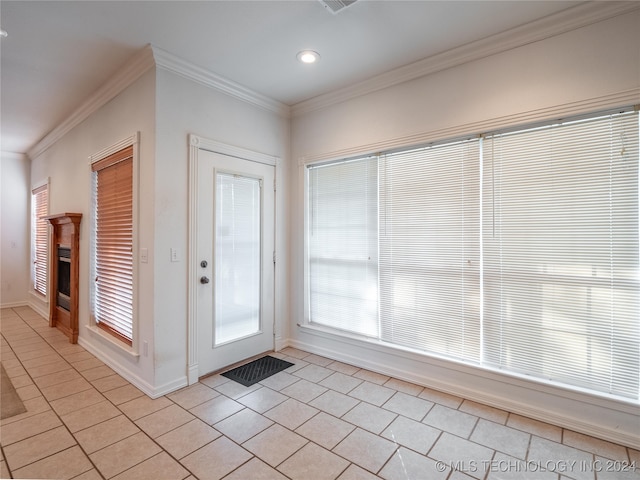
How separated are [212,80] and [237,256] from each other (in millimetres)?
1678

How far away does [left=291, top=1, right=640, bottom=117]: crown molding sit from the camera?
2045 millimetres

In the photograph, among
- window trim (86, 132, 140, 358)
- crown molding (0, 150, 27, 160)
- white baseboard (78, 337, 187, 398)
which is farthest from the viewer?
crown molding (0, 150, 27, 160)

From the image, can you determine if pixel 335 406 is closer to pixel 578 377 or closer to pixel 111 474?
pixel 111 474

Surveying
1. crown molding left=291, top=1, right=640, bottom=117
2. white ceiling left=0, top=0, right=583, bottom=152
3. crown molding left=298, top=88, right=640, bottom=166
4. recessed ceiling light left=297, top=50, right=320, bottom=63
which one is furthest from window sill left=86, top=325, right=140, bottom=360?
crown molding left=291, top=1, right=640, bottom=117

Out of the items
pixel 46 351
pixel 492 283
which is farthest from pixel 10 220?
pixel 492 283

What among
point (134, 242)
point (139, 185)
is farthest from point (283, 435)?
point (139, 185)

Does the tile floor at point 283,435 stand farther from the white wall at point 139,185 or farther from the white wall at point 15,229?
the white wall at point 15,229

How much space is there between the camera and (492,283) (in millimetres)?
2492

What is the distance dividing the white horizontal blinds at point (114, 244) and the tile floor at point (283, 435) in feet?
1.92

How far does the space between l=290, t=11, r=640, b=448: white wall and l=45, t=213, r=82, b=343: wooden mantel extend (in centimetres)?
293

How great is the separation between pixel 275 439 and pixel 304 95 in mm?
3133

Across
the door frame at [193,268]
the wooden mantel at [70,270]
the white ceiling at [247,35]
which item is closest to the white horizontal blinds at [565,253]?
the white ceiling at [247,35]

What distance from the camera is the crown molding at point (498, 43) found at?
204 centimetres

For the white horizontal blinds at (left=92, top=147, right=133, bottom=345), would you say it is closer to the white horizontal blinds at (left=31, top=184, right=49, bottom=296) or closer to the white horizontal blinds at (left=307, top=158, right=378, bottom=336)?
the white horizontal blinds at (left=307, top=158, right=378, bottom=336)
